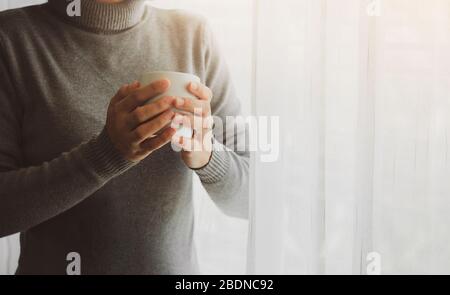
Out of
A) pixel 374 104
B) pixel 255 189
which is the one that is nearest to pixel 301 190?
pixel 255 189

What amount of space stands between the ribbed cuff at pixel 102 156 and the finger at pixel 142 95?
56mm

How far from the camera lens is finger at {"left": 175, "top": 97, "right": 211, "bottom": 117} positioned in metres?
0.69

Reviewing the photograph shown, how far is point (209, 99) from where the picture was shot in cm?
74

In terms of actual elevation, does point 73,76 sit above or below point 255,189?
above

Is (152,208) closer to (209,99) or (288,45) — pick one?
(209,99)

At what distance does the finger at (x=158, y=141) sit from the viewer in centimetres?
71

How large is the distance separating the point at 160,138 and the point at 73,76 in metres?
0.17

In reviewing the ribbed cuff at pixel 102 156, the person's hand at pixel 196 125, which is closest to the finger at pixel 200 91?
the person's hand at pixel 196 125

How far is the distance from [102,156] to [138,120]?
8 centimetres

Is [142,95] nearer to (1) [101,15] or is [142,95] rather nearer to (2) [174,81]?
(2) [174,81]

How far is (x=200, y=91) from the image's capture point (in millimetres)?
712

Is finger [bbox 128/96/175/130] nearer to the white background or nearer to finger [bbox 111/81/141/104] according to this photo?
finger [bbox 111/81/141/104]

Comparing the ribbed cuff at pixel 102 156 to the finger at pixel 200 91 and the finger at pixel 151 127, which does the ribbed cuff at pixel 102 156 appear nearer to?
the finger at pixel 151 127

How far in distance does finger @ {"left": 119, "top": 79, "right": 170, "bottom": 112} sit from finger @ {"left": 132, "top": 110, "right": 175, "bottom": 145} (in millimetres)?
31
